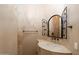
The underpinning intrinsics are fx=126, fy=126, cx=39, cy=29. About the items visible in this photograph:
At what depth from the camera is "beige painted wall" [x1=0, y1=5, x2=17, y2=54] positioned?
4.05 ft

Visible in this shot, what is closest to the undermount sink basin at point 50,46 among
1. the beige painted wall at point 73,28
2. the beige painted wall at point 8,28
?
the beige painted wall at point 73,28

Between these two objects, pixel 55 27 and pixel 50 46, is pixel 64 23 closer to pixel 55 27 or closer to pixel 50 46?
pixel 55 27

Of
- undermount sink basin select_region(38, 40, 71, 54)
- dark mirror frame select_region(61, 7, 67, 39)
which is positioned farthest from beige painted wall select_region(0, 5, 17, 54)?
dark mirror frame select_region(61, 7, 67, 39)

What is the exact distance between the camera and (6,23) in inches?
49.4

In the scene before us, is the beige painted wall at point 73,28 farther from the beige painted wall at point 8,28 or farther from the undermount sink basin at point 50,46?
the beige painted wall at point 8,28

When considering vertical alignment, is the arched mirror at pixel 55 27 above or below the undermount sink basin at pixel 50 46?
above

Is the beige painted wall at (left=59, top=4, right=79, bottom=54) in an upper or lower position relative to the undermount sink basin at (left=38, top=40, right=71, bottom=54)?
upper

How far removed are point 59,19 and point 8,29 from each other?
1.73 ft

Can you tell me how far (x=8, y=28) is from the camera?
1.26 m

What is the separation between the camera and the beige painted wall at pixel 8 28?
124cm

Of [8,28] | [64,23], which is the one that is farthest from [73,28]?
[8,28]

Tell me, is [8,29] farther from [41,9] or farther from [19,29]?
[41,9]

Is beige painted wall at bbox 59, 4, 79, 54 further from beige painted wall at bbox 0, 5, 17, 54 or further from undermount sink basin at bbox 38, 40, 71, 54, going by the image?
beige painted wall at bbox 0, 5, 17, 54

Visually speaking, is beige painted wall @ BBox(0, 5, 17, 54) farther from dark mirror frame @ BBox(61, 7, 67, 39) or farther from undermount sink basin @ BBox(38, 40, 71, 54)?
dark mirror frame @ BBox(61, 7, 67, 39)
